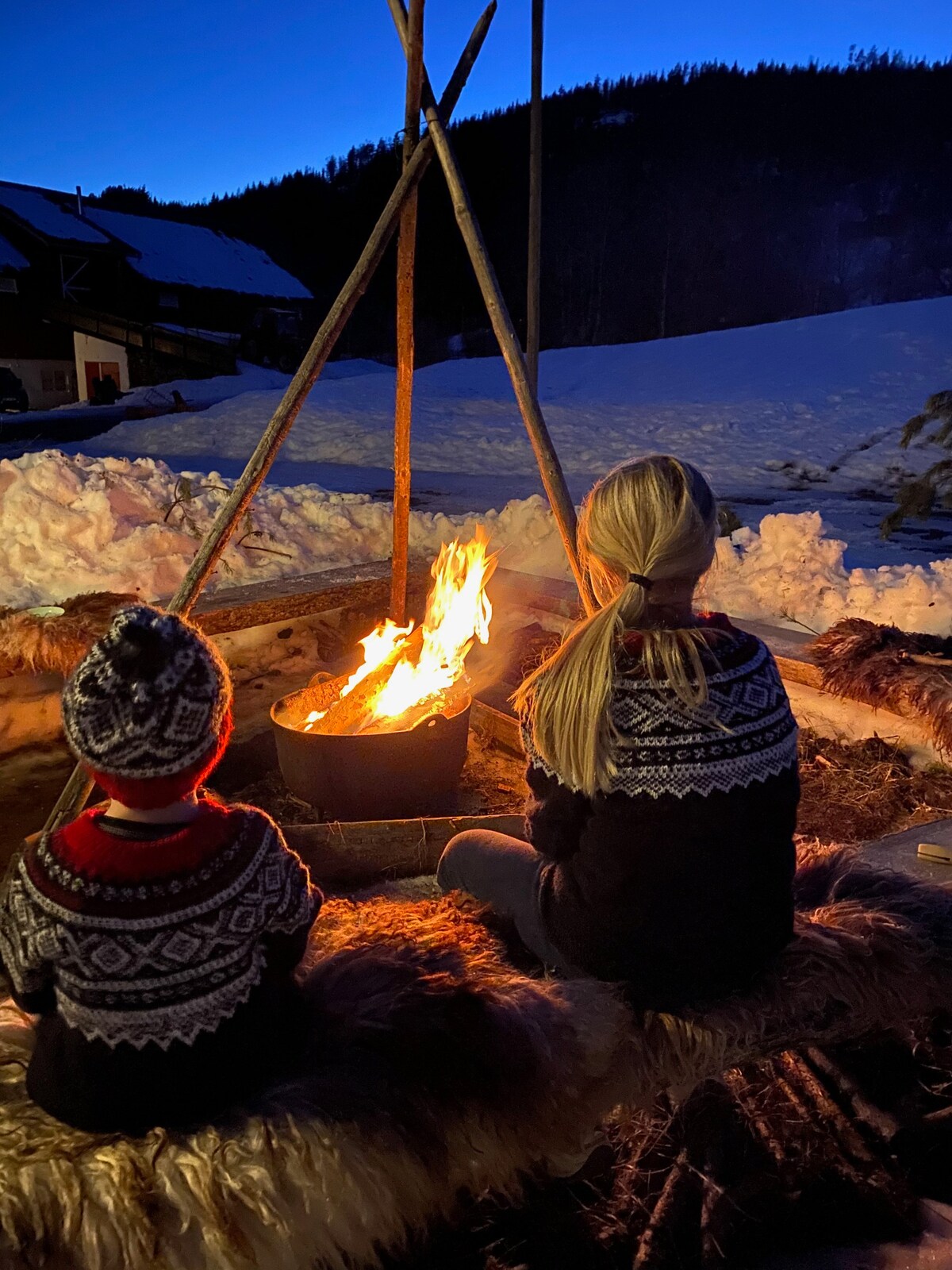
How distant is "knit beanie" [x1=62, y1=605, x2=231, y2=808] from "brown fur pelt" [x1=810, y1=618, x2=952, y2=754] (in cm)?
325

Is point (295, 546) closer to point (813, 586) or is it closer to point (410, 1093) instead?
point (813, 586)

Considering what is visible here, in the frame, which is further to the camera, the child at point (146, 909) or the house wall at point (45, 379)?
the house wall at point (45, 379)

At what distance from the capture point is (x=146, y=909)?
168 cm

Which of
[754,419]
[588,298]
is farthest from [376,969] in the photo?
[588,298]

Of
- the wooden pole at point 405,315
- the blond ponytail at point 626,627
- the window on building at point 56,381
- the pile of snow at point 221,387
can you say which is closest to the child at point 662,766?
the blond ponytail at point 626,627

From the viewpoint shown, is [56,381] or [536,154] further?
[56,381]

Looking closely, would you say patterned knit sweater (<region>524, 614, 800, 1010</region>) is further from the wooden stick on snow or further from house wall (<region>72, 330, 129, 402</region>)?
house wall (<region>72, 330, 129, 402</region>)

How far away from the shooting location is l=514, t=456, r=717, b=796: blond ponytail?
6.52ft

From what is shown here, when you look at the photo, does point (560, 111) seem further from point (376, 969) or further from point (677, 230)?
point (376, 969)

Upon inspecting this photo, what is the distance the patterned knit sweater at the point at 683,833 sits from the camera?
199 centimetres

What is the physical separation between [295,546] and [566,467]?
7756mm

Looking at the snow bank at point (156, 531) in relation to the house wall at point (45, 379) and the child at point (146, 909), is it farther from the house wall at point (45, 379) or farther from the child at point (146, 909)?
the house wall at point (45, 379)

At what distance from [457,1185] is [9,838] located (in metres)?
2.80

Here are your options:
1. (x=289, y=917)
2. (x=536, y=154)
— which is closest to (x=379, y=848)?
(x=289, y=917)
